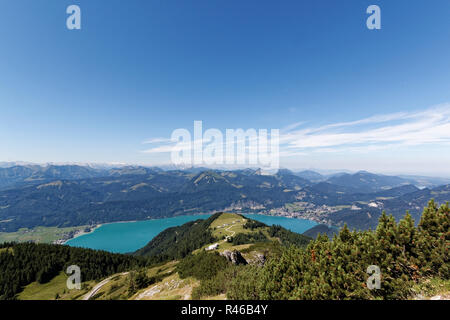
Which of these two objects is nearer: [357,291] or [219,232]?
[357,291]

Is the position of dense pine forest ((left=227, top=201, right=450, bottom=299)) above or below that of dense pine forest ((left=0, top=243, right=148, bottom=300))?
above

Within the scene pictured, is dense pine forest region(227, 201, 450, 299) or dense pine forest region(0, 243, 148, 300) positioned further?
dense pine forest region(0, 243, 148, 300)

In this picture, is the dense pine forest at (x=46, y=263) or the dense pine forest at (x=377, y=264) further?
the dense pine forest at (x=46, y=263)

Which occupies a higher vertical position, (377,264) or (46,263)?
(377,264)

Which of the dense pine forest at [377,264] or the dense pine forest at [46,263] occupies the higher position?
the dense pine forest at [377,264]

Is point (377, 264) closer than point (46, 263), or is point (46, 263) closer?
point (377, 264)
